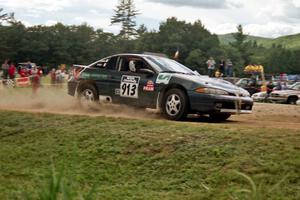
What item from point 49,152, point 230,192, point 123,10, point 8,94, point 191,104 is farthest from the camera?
point 123,10

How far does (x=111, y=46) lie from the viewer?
97625 mm

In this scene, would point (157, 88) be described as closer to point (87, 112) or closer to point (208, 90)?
point (208, 90)

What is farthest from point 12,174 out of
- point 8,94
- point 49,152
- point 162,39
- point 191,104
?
point 162,39

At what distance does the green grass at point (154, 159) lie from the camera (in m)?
6.19

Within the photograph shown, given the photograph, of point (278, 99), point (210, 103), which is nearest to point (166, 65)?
point (210, 103)

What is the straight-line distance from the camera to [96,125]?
29.7 feet

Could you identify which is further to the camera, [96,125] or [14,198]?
[96,125]

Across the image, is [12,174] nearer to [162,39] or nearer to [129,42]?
[162,39]

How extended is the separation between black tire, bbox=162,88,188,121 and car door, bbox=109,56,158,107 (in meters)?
0.39

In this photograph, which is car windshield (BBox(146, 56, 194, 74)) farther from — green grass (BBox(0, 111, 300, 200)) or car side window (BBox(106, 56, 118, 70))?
green grass (BBox(0, 111, 300, 200))

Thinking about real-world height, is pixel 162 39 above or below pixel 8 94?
above

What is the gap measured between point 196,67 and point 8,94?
64.8 metres

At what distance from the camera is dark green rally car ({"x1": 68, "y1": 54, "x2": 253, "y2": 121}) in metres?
10.5

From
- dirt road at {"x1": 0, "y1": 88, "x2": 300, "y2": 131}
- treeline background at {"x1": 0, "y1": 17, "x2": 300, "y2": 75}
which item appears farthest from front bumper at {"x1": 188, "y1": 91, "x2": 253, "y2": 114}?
treeline background at {"x1": 0, "y1": 17, "x2": 300, "y2": 75}
